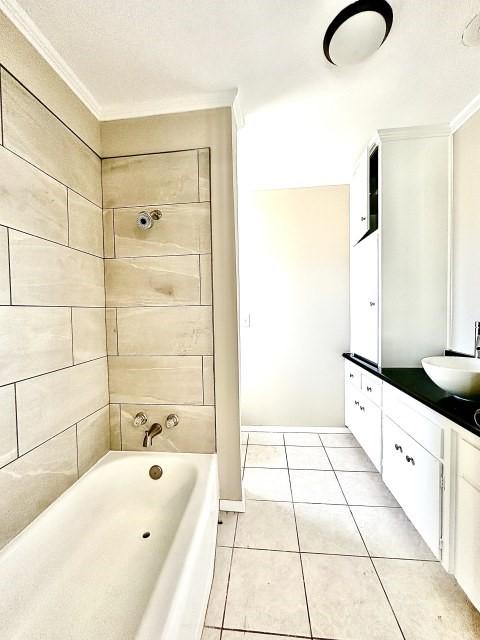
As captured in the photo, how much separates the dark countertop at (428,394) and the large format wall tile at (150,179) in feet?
5.48

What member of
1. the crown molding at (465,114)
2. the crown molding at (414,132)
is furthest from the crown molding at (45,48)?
the crown molding at (465,114)

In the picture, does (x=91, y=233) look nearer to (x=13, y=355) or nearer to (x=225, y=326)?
(x=13, y=355)

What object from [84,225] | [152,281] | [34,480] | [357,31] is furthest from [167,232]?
[34,480]

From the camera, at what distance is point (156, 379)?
1.69 meters

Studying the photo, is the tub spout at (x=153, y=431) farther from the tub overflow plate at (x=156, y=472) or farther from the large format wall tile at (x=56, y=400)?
the large format wall tile at (x=56, y=400)

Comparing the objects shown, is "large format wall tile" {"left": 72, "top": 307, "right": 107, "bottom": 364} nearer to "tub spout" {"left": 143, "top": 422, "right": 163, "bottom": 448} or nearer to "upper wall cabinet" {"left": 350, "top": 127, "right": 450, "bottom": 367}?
"tub spout" {"left": 143, "top": 422, "right": 163, "bottom": 448}

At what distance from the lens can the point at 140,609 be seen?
1021mm

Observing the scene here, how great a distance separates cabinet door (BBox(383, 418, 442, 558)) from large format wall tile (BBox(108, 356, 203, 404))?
1233 millimetres

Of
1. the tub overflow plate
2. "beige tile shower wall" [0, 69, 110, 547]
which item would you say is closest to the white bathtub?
the tub overflow plate

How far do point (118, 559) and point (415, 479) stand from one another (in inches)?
60.9

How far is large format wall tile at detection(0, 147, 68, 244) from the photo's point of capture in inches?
41.3

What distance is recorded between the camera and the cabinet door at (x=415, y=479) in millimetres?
1283

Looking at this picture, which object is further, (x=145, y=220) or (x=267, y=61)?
(x=145, y=220)

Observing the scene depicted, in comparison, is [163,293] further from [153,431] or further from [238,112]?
[238,112]
